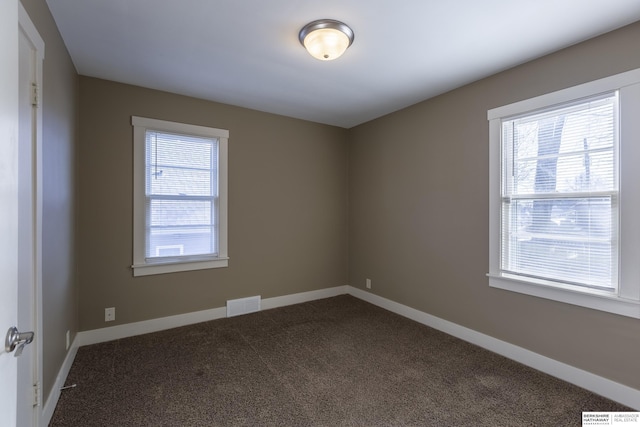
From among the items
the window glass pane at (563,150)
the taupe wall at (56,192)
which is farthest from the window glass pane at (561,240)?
the taupe wall at (56,192)

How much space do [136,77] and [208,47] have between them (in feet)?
3.50

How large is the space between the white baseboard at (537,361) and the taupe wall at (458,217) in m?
0.05

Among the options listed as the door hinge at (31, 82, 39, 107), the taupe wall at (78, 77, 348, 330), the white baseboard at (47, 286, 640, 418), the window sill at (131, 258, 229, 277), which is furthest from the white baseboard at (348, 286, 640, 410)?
the door hinge at (31, 82, 39, 107)

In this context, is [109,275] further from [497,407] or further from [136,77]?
[497,407]

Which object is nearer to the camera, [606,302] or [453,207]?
[606,302]

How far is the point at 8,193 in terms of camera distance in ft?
2.97

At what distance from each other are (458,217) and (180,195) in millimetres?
3044

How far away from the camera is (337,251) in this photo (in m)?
4.67

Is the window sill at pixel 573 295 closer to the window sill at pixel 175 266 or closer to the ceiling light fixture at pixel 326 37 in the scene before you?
the ceiling light fixture at pixel 326 37

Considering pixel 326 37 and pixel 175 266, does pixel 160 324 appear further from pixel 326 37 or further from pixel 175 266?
pixel 326 37

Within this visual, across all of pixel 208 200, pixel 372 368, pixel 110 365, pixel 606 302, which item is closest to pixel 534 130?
pixel 606 302

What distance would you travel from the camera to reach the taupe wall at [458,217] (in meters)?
2.21

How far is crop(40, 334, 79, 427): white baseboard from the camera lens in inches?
72.0

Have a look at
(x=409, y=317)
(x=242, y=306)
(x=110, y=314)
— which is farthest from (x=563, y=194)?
(x=110, y=314)
